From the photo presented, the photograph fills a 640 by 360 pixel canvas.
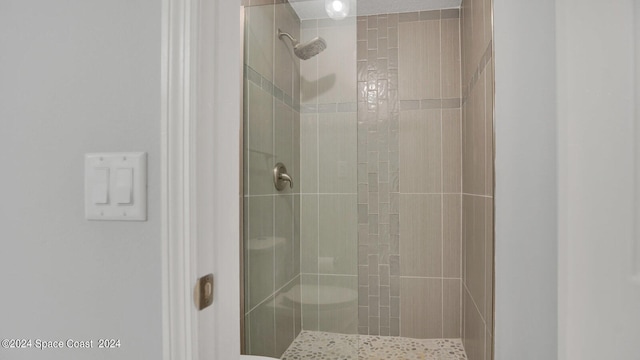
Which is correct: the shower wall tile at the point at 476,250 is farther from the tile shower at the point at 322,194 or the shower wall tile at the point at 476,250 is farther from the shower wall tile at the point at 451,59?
the shower wall tile at the point at 451,59

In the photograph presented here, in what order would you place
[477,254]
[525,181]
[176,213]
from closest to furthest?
[176,213], [525,181], [477,254]

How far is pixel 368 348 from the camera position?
8.04 feet

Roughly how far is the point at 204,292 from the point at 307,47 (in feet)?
4.94

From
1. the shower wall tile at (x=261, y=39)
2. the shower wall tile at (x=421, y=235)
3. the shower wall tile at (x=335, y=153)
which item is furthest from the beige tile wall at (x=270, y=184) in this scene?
the shower wall tile at (x=421, y=235)

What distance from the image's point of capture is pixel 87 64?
0.60m

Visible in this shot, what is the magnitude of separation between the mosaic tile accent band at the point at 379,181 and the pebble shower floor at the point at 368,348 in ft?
0.40

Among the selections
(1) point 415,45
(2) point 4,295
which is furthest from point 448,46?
(2) point 4,295

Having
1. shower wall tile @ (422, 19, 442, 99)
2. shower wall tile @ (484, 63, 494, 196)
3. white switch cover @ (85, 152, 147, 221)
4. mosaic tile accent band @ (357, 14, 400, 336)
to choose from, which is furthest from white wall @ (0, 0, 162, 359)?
shower wall tile @ (422, 19, 442, 99)

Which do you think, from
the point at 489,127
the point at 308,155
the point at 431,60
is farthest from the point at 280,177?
the point at 431,60

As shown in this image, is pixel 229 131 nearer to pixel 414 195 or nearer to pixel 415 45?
pixel 414 195

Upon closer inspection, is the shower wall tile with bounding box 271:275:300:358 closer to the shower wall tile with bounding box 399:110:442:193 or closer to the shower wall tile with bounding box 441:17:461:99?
the shower wall tile with bounding box 399:110:442:193

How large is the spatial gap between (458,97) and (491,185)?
3.73 feet

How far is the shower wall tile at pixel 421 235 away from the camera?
2590 millimetres

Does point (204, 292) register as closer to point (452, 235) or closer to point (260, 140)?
point (260, 140)
